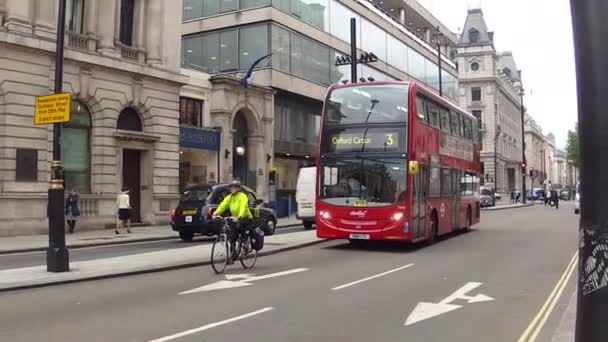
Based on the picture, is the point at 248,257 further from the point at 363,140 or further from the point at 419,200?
the point at 419,200

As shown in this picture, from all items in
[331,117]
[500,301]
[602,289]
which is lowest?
[500,301]

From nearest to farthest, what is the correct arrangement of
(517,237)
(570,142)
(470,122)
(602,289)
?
(602,289) → (517,237) → (470,122) → (570,142)

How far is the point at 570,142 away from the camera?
11469cm

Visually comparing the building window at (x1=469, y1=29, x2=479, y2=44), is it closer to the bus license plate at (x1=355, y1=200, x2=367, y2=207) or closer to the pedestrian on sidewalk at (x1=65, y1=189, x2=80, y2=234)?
the pedestrian on sidewalk at (x1=65, y1=189, x2=80, y2=234)

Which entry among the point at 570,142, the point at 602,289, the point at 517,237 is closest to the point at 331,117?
the point at 517,237

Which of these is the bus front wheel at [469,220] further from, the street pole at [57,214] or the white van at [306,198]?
the street pole at [57,214]

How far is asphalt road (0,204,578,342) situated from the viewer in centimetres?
700

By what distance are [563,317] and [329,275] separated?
505 cm

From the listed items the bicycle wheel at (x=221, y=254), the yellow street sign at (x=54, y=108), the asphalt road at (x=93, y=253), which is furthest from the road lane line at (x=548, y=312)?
the asphalt road at (x=93, y=253)

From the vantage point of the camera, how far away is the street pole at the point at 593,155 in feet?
10.5

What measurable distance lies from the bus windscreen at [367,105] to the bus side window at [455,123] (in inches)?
182

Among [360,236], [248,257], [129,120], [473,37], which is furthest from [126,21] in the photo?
[473,37]

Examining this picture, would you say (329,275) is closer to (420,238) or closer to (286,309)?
(286,309)

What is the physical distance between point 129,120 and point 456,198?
14055 mm
